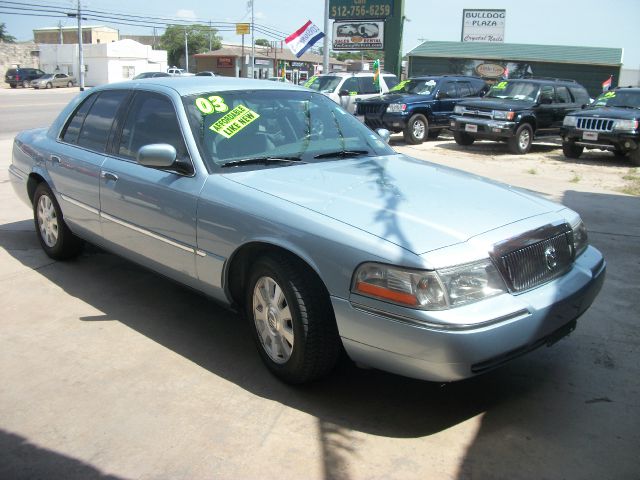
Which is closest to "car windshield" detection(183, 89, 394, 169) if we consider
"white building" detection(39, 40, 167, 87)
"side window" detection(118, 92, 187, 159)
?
"side window" detection(118, 92, 187, 159)

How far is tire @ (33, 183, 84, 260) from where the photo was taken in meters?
5.54

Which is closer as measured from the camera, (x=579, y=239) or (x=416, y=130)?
(x=579, y=239)

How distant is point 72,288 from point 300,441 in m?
2.91

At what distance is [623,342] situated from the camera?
4199mm

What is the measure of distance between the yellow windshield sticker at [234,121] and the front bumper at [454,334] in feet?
5.18

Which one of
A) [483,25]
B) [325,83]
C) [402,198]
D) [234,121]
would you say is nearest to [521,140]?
[325,83]

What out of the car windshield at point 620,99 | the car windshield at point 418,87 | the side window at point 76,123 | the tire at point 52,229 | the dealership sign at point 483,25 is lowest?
the tire at point 52,229

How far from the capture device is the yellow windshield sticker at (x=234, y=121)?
163 inches

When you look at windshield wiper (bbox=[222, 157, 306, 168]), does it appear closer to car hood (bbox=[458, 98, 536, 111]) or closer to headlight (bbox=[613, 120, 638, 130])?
headlight (bbox=[613, 120, 638, 130])

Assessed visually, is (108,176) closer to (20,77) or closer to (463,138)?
(463,138)

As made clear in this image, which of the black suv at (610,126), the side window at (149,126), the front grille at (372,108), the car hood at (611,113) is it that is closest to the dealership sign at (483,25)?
the front grille at (372,108)

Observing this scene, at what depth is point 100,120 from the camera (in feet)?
16.5

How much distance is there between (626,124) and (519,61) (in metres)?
26.8

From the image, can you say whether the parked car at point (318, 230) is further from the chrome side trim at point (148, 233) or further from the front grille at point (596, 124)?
the front grille at point (596, 124)
